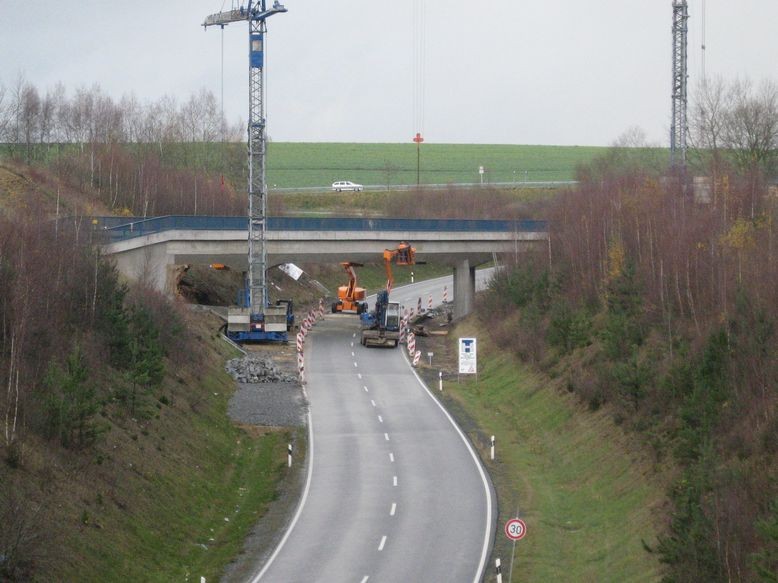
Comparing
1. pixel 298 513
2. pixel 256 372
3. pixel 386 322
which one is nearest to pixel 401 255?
pixel 386 322

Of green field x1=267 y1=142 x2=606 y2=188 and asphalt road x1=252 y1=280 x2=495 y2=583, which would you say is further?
green field x1=267 y1=142 x2=606 y2=188

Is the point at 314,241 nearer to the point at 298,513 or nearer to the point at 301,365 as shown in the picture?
the point at 301,365

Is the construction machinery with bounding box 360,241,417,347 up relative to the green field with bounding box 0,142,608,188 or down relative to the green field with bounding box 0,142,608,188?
down

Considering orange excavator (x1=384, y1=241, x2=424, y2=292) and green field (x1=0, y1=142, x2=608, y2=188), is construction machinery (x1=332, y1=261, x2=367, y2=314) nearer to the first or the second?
orange excavator (x1=384, y1=241, x2=424, y2=292)

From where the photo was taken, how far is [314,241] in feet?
213

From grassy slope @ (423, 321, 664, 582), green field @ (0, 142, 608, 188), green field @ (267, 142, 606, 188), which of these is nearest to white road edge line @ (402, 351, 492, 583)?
grassy slope @ (423, 321, 664, 582)

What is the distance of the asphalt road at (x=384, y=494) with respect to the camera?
2709 cm

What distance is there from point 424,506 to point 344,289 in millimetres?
41851

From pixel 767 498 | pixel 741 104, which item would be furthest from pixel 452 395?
pixel 741 104

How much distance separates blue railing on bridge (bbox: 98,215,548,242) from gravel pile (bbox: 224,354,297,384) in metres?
8.71

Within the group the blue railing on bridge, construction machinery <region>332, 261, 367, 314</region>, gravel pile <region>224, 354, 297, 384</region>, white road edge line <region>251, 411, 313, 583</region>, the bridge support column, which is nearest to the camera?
white road edge line <region>251, 411, 313, 583</region>

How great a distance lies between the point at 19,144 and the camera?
100 m

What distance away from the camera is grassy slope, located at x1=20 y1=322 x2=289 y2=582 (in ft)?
85.9

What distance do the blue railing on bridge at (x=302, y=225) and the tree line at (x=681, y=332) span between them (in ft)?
12.6
